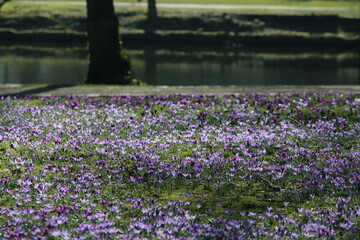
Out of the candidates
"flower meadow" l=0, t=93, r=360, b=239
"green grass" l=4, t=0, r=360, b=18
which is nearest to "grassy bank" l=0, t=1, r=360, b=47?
"green grass" l=4, t=0, r=360, b=18

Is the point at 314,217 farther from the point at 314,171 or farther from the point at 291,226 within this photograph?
the point at 314,171

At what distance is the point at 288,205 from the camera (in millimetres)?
7215

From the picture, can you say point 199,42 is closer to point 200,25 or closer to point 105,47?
point 200,25

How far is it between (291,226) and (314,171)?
6.46 feet

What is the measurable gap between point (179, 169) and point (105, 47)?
1110cm

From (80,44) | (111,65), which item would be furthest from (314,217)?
(80,44)

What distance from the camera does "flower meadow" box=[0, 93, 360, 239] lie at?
20.6 feet

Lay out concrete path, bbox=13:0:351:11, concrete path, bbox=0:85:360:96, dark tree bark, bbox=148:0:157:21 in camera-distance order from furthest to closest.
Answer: concrete path, bbox=13:0:351:11 < dark tree bark, bbox=148:0:157:21 < concrete path, bbox=0:85:360:96

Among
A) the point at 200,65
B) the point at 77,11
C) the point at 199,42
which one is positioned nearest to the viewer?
the point at 200,65

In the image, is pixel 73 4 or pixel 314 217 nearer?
pixel 314 217

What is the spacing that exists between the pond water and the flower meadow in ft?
41.0

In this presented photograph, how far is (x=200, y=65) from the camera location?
2909cm

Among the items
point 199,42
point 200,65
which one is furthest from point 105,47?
point 199,42

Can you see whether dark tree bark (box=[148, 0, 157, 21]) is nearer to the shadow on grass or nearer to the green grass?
the green grass
